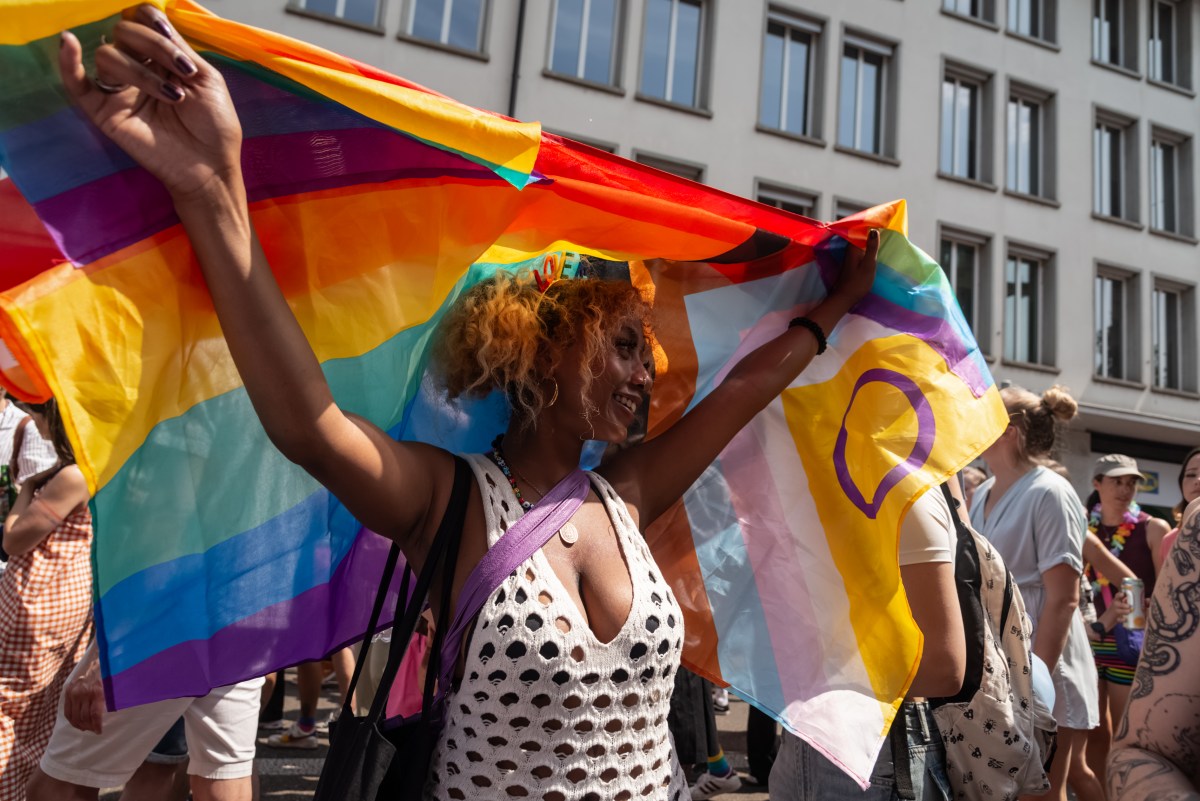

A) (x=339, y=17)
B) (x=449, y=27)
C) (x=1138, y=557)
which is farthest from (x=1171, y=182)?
(x=1138, y=557)

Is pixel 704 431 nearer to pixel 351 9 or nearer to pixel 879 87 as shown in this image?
pixel 351 9

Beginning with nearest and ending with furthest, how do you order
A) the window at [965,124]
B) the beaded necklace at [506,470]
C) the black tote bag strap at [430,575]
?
1. the black tote bag strap at [430,575]
2. the beaded necklace at [506,470]
3. the window at [965,124]

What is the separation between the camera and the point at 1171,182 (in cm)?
1980

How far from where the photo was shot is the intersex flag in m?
1.52

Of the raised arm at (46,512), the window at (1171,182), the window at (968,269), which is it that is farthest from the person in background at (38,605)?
the window at (1171,182)

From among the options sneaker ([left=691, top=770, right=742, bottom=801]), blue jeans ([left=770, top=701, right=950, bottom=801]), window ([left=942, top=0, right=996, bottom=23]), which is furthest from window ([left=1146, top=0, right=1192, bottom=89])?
blue jeans ([left=770, top=701, right=950, bottom=801])

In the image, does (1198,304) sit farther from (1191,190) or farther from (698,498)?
(698,498)

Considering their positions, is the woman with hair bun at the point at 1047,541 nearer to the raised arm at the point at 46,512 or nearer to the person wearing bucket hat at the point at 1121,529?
the person wearing bucket hat at the point at 1121,529

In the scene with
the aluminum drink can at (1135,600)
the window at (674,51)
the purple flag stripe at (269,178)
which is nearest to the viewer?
the purple flag stripe at (269,178)

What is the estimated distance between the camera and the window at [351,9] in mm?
13984

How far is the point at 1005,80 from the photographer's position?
18000mm

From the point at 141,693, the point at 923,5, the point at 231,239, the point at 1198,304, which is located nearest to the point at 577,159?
the point at 231,239

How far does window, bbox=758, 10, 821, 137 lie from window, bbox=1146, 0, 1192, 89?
7.79 m

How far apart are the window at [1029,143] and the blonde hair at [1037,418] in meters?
15.5
